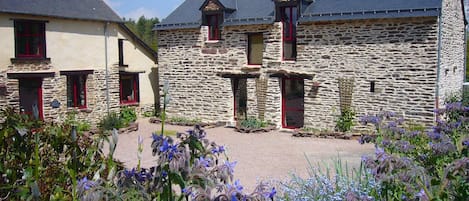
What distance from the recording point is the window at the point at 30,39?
15.7 metres

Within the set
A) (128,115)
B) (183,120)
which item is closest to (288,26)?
(183,120)

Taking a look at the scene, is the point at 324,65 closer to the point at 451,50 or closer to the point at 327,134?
the point at 327,134

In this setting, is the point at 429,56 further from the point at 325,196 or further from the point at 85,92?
the point at 85,92

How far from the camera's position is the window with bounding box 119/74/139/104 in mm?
19747

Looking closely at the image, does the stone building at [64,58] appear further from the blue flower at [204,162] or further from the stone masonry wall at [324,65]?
the blue flower at [204,162]

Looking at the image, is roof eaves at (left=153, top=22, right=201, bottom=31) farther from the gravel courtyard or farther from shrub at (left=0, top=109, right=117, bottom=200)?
shrub at (left=0, top=109, right=117, bottom=200)

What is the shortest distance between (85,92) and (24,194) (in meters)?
15.4

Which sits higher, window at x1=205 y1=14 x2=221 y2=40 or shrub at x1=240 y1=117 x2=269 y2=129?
window at x1=205 y1=14 x2=221 y2=40

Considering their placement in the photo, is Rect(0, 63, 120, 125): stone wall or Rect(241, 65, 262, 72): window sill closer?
Rect(0, 63, 120, 125): stone wall

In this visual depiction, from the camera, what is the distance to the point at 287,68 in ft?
52.5

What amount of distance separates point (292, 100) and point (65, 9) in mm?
8789

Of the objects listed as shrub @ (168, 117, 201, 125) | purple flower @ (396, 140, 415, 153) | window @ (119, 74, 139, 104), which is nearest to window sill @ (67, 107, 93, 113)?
window @ (119, 74, 139, 104)

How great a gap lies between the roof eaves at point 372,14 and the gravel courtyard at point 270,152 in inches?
150

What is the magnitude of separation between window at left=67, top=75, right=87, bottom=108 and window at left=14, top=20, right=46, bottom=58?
1522 millimetres
